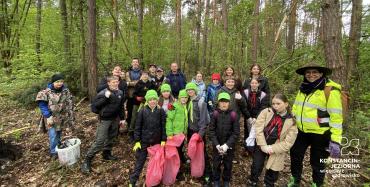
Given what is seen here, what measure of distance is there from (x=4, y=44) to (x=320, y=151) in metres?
16.3

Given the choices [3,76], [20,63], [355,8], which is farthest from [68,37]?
[355,8]

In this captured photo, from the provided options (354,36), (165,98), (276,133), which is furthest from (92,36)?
(354,36)

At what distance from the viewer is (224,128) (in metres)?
4.01

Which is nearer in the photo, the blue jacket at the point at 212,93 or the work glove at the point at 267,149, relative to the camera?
the work glove at the point at 267,149

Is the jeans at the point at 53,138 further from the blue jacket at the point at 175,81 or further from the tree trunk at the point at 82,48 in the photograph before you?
the tree trunk at the point at 82,48

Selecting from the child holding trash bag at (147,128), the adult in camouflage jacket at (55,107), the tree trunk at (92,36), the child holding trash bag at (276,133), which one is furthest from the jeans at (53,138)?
the child holding trash bag at (276,133)

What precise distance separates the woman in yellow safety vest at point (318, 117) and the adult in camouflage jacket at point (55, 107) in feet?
15.5

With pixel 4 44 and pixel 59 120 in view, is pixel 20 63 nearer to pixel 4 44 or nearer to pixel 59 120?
pixel 4 44

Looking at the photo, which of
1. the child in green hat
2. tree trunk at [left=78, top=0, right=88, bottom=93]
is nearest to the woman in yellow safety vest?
the child in green hat

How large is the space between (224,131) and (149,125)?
1.36 m

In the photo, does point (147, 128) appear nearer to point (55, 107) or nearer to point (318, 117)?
point (55, 107)

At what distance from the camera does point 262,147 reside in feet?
12.5

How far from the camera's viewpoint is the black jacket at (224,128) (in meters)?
4.00

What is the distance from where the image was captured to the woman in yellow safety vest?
327 centimetres
